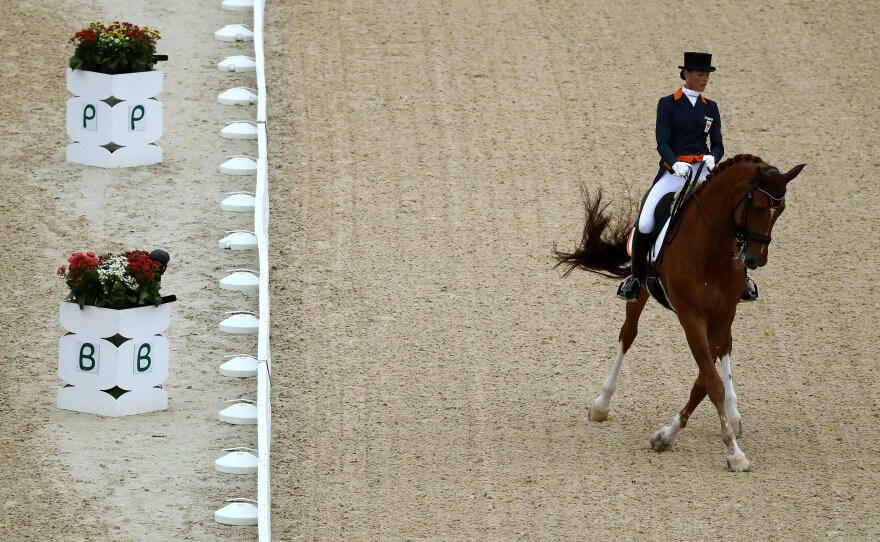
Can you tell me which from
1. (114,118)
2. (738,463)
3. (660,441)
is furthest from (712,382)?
(114,118)

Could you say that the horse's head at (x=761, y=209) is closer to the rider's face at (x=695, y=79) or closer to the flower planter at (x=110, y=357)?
the rider's face at (x=695, y=79)

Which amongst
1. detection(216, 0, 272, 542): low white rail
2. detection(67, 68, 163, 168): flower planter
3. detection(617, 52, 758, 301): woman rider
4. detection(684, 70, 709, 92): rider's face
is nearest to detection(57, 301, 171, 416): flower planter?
detection(216, 0, 272, 542): low white rail

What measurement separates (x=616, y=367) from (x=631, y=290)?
58 cm

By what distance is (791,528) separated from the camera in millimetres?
8242

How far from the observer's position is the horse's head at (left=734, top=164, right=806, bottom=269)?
27.4 ft

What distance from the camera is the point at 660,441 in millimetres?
9320

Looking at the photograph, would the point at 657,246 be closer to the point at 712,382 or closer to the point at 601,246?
the point at 601,246

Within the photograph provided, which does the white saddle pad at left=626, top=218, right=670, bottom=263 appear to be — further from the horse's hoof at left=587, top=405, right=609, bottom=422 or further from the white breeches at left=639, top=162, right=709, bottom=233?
the horse's hoof at left=587, top=405, right=609, bottom=422

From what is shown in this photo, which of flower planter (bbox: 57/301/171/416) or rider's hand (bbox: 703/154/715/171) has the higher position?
rider's hand (bbox: 703/154/715/171)

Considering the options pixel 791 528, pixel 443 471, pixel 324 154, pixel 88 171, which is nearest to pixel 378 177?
pixel 324 154

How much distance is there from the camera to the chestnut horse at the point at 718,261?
8.47 metres

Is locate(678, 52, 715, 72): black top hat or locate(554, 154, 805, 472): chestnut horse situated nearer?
locate(554, 154, 805, 472): chestnut horse

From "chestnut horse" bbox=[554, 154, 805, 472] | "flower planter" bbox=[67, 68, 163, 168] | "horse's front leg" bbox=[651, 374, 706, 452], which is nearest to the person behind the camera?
"chestnut horse" bbox=[554, 154, 805, 472]

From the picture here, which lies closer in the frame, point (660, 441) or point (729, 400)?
point (660, 441)
